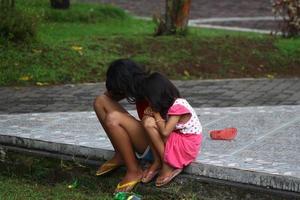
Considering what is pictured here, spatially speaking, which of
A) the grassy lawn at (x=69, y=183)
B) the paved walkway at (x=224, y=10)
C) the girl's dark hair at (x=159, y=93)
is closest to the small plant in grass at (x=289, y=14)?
the paved walkway at (x=224, y=10)

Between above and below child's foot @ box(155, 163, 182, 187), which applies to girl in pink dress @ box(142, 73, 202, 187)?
above

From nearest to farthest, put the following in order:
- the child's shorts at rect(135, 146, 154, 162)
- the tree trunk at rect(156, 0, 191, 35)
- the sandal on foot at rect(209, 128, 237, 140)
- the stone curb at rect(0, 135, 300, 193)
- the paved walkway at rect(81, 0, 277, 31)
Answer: the stone curb at rect(0, 135, 300, 193)
the child's shorts at rect(135, 146, 154, 162)
the sandal on foot at rect(209, 128, 237, 140)
the tree trunk at rect(156, 0, 191, 35)
the paved walkway at rect(81, 0, 277, 31)

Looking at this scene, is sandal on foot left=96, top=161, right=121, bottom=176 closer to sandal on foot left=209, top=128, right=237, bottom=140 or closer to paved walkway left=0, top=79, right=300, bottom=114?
sandal on foot left=209, top=128, right=237, bottom=140

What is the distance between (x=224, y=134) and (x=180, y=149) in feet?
3.10

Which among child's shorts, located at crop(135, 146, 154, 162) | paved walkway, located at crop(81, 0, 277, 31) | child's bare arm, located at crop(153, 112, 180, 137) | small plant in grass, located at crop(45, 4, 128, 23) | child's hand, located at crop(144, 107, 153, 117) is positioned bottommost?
paved walkway, located at crop(81, 0, 277, 31)

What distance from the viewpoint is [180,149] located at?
508 cm

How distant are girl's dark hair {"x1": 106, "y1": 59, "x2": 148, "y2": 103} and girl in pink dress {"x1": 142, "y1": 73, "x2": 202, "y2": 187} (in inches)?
3.0

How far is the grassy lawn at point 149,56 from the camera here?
910 cm

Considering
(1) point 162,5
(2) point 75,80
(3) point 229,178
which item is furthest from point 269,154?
(1) point 162,5

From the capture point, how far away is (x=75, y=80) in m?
9.00

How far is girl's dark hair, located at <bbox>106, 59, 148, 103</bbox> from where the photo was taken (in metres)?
5.09

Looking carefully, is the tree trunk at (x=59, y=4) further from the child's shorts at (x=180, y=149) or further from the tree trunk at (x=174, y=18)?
the child's shorts at (x=180, y=149)

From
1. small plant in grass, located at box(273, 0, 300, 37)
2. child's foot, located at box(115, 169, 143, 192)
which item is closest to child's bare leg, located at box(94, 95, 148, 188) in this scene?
child's foot, located at box(115, 169, 143, 192)

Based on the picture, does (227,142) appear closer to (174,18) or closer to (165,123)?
(165,123)
